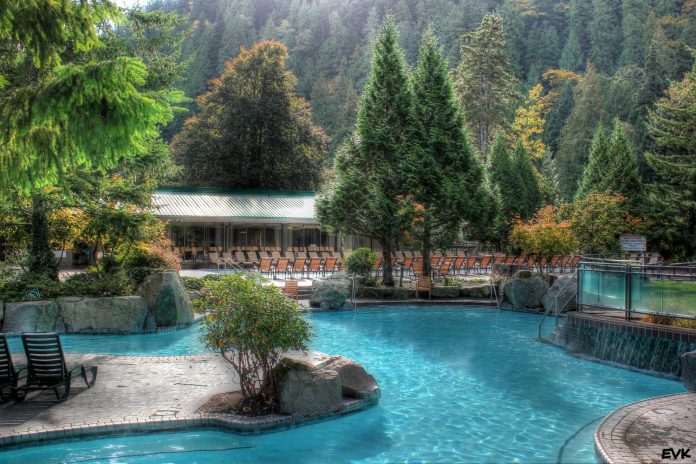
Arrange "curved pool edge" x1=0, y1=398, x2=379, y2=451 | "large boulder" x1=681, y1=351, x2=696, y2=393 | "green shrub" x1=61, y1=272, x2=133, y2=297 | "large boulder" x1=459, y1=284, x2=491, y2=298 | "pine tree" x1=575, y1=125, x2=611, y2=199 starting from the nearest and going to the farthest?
"curved pool edge" x1=0, y1=398, x2=379, y2=451 < "large boulder" x1=681, y1=351, x2=696, y2=393 < "green shrub" x1=61, y1=272, x2=133, y2=297 < "large boulder" x1=459, y1=284, x2=491, y2=298 < "pine tree" x1=575, y1=125, x2=611, y2=199

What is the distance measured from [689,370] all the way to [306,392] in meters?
4.76

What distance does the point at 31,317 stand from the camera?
12.6 m

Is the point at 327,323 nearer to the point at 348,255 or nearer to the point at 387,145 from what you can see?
the point at 348,255

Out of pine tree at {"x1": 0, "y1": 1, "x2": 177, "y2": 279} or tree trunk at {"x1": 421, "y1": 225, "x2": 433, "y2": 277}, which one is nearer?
pine tree at {"x1": 0, "y1": 1, "x2": 177, "y2": 279}

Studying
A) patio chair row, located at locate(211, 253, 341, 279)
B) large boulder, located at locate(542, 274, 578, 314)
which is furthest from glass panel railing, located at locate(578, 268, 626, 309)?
patio chair row, located at locate(211, 253, 341, 279)

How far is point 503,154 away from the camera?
113 feet

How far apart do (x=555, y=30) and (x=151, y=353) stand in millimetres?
71930

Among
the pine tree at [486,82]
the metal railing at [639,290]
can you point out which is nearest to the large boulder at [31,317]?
the metal railing at [639,290]

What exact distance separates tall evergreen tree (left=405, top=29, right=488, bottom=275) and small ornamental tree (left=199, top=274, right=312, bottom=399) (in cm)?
1439

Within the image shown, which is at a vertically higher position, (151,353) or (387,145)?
(387,145)

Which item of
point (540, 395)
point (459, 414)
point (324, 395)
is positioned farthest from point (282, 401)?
point (540, 395)

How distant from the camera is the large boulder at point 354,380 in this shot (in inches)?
313

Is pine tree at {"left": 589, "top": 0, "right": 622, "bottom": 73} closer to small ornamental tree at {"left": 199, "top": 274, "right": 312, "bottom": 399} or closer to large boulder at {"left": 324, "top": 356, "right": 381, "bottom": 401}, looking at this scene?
Answer: large boulder at {"left": 324, "top": 356, "right": 381, "bottom": 401}

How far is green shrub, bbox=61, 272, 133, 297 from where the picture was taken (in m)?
13.7
